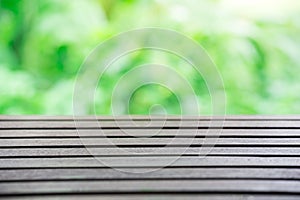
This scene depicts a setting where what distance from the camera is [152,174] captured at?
96 centimetres

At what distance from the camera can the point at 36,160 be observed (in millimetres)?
1051

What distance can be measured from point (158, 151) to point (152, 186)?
0.69 ft

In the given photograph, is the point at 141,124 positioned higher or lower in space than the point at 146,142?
higher

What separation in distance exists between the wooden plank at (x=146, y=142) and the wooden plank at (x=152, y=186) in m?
0.24

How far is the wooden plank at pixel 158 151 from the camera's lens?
1086mm

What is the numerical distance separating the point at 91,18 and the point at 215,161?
6.66 ft

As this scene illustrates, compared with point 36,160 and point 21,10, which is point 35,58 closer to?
point 21,10

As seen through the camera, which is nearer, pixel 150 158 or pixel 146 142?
pixel 150 158

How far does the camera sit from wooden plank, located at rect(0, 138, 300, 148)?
45.8 inches

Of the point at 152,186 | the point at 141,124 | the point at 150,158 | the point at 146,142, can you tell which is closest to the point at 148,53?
the point at 141,124

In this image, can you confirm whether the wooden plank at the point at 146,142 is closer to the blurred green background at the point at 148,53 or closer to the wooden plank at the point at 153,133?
the wooden plank at the point at 153,133

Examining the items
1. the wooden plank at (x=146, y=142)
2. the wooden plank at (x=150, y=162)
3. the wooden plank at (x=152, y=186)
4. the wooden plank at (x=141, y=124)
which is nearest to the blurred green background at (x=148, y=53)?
the wooden plank at (x=141, y=124)

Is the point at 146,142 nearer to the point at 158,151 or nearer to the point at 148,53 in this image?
the point at 158,151

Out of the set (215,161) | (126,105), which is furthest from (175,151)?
(126,105)
